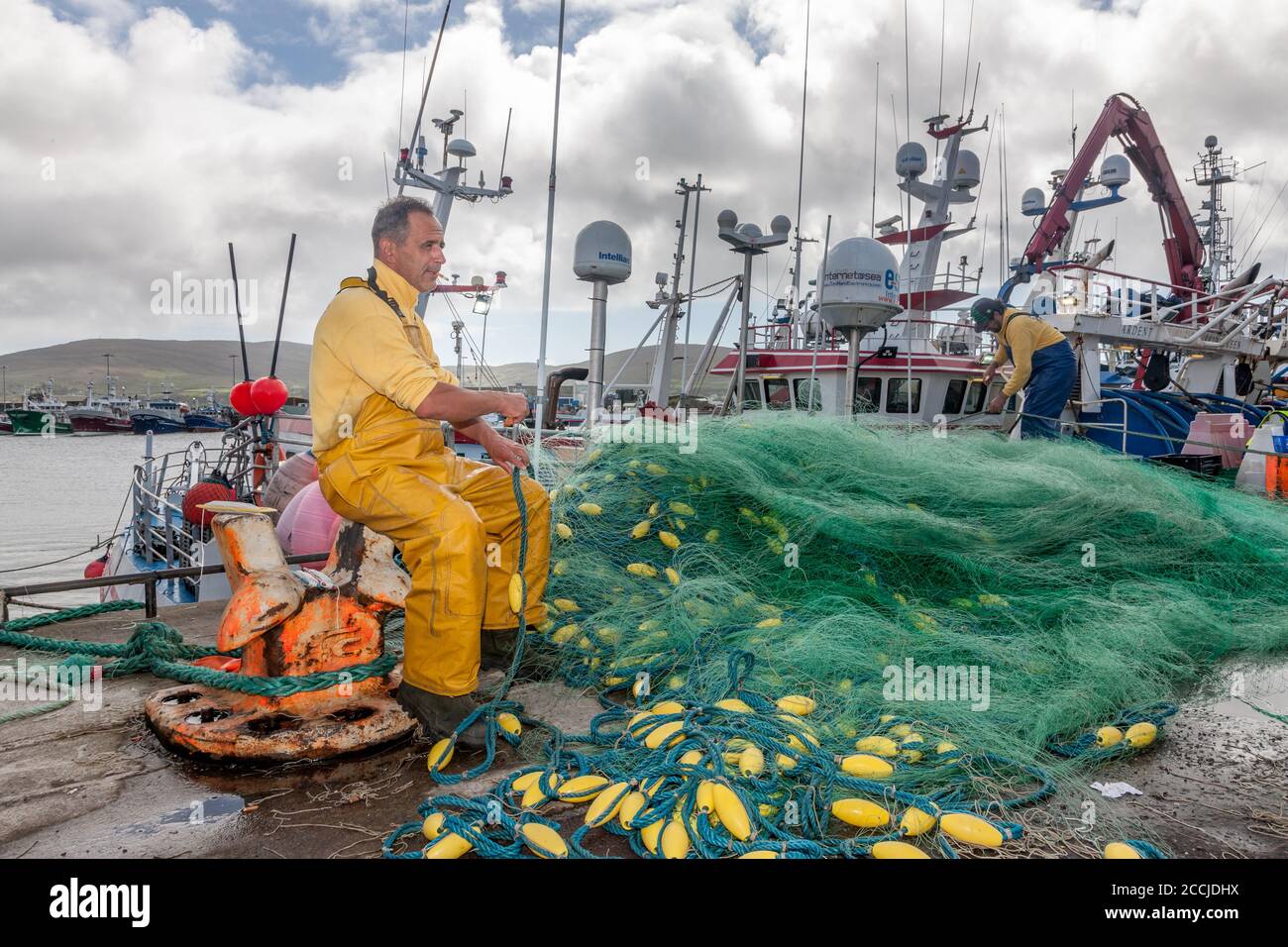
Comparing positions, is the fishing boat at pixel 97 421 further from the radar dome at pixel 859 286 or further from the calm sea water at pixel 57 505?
the radar dome at pixel 859 286

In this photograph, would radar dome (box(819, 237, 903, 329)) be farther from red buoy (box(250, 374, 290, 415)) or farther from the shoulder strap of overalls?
the shoulder strap of overalls

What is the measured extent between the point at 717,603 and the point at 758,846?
1597 millimetres

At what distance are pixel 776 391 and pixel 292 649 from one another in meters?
10.3

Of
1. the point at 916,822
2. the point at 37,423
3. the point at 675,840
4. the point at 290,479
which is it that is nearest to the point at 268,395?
the point at 290,479

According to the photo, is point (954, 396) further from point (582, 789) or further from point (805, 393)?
point (582, 789)

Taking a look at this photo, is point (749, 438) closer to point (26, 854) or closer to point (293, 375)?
point (26, 854)

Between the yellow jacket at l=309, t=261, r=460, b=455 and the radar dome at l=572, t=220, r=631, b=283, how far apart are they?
18.3ft

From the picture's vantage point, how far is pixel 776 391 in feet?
40.5

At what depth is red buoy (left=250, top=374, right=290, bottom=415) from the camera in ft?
23.0

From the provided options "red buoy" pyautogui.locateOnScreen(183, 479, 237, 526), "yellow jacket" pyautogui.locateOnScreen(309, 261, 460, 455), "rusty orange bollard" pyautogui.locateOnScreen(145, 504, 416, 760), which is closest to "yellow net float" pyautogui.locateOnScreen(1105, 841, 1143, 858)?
"rusty orange bollard" pyautogui.locateOnScreen(145, 504, 416, 760)

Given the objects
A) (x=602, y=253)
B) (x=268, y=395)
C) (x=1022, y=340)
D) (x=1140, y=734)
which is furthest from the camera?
(x=602, y=253)

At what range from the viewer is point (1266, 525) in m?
4.61

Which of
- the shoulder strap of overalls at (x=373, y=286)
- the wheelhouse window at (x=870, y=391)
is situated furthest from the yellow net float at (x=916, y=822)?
the wheelhouse window at (x=870, y=391)
